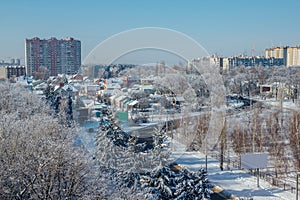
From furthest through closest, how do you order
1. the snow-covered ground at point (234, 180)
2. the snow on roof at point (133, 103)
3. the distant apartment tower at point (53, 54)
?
the distant apartment tower at point (53, 54) → the snow-covered ground at point (234, 180) → the snow on roof at point (133, 103)

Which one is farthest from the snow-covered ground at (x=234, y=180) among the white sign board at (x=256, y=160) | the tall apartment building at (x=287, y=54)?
the tall apartment building at (x=287, y=54)

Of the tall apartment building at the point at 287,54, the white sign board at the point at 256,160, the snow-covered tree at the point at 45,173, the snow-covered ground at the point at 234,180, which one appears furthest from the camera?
the tall apartment building at the point at 287,54

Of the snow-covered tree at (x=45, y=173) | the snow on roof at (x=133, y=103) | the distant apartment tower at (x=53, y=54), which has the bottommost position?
the snow-covered tree at (x=45, y=173)

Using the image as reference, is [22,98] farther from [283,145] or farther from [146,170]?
[283,145]

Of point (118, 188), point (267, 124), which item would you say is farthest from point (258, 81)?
point (118, 188)

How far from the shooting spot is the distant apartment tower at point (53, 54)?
813 inches

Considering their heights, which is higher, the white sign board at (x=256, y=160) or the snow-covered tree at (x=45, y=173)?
the snow-covered tree at (x=45, y=173)

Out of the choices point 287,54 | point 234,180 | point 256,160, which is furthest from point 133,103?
point 287,54

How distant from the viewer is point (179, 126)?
197 inches

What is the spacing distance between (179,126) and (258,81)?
Answer: 12.3 metres

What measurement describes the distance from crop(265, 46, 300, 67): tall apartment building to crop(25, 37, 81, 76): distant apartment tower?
51.6 feet

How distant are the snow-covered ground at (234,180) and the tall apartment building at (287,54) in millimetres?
22039

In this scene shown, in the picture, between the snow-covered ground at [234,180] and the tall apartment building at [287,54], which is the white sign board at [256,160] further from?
the tall apartment building at [287,54]

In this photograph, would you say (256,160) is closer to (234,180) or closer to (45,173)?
(234,180)
